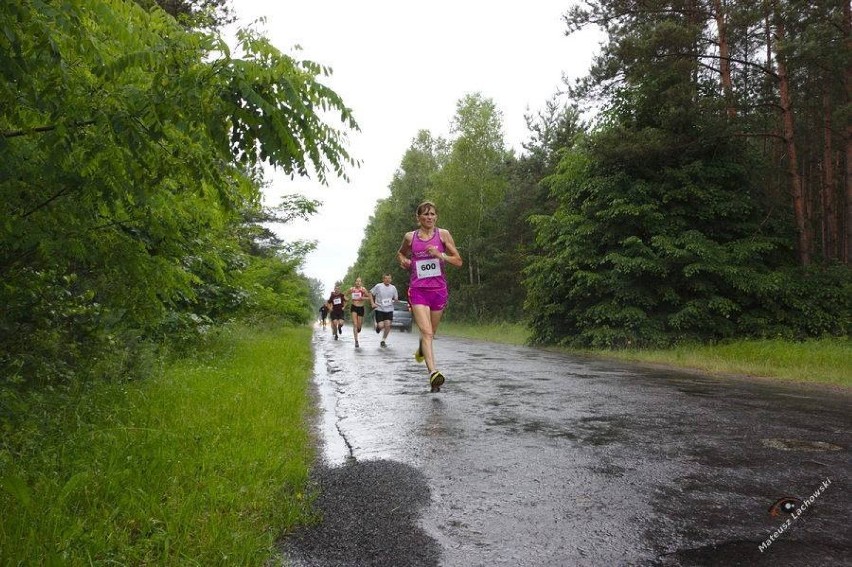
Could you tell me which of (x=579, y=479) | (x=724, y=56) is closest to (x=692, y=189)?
(x=724, y=56)

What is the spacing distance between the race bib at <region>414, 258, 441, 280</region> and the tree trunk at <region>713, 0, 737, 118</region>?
35.8ft

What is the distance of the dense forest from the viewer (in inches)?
97.6

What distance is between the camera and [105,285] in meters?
4.85

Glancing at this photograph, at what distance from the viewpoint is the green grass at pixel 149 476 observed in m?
2.43

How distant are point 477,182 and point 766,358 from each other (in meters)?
28.2

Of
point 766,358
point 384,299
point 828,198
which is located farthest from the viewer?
point 828,198

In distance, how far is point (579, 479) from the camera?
3430 millimetres

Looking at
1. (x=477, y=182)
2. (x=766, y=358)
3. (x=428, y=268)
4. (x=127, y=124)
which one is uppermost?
(x=477, y=182)

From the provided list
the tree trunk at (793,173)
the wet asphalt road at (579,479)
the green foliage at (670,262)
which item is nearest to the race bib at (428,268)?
the wet asphalt road at (579,479)

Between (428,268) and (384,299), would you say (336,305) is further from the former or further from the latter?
(428,268)

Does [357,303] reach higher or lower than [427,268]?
lower

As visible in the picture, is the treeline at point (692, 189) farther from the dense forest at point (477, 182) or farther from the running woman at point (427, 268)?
the running woman at point (427, 268)

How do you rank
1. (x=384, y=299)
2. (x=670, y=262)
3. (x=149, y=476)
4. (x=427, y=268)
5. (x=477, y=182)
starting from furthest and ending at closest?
1. (x=477, y=182)
2. (x=384, y=299)
3. (x=670, y=262)
4. (x=427, y=268)
5. (x=149, y=476)

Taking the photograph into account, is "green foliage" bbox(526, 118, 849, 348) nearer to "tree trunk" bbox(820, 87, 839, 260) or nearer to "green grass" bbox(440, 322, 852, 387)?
"green grass" bbox(440, 322, 852, 387)
